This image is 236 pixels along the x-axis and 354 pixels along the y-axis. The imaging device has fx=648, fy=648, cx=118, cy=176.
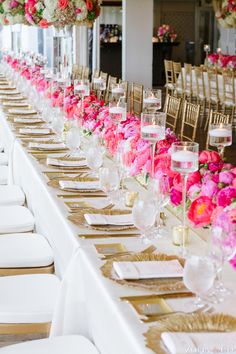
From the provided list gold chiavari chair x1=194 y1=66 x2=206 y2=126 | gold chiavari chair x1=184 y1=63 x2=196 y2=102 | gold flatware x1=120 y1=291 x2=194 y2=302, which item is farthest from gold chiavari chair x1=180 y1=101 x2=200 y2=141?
gold chiavari chair x1=184 y1=63 x2=196 y2=102

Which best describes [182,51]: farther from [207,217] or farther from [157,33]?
[207,217]

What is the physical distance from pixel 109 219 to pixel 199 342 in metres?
1.12

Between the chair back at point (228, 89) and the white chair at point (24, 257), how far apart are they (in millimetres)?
7133

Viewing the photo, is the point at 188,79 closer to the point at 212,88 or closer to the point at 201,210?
the point at 212,88

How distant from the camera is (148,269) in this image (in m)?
2.14

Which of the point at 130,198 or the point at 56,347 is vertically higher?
the point at 130,198

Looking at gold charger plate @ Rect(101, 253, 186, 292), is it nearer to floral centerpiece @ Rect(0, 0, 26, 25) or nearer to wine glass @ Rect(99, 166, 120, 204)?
wine glass @ Rect(99, 166, 120, 204)

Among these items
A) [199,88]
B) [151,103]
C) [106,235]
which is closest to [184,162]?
[106,235]

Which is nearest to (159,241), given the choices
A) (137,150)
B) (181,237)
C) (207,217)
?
(181,237)

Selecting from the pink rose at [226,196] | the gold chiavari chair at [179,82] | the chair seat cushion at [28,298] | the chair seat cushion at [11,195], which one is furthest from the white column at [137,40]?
the pink rose at [226,196]

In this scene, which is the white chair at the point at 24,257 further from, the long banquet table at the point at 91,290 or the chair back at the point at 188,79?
the chair back at the point at 188,79

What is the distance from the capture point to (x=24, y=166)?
14.0ft

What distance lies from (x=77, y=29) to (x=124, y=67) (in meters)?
4.42

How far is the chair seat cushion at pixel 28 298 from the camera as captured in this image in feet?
8.31
